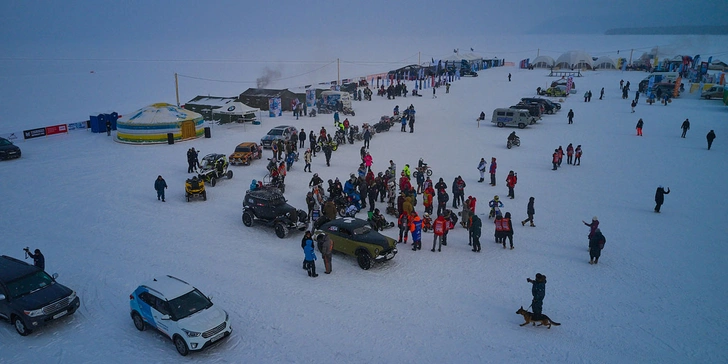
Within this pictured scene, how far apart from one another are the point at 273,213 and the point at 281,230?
2.51ft

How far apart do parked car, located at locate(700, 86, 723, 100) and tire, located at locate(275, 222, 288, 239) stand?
4615 centimetres

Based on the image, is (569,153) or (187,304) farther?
(569,153)

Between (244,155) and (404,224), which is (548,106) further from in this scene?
(404,224)

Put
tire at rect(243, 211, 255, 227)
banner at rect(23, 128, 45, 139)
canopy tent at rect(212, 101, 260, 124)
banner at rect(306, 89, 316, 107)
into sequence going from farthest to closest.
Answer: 1. banner at rect(306, 89, 316, 107)
2. canopy tent at rect(212, 101, 260, 124)
3. banner at rect(23, 128, 45, 139)
4. tire at rect(243, 211, 255, 227)

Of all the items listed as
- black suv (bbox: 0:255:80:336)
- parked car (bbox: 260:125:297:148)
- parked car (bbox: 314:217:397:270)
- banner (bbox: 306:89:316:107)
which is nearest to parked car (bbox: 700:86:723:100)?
banner (bbox: 306:89:316:107)

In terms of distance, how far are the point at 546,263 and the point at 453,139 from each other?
18.6m

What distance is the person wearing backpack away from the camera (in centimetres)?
1390

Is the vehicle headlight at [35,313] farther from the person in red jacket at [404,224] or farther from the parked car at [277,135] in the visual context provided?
the parked car at [277,135]

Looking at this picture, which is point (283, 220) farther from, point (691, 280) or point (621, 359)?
point (691, 280)

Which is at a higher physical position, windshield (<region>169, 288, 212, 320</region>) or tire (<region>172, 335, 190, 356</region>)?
windshield (<region>169, 288, 212, 320</region>)

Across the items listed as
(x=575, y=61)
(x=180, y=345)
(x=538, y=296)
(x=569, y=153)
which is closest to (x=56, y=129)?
(x=180, y=345)

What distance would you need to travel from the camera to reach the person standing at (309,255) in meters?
12.8

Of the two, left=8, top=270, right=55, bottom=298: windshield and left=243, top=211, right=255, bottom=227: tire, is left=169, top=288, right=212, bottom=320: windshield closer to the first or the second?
left=8, top=270, right=55, bottom=298: windshield

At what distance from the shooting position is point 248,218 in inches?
666
